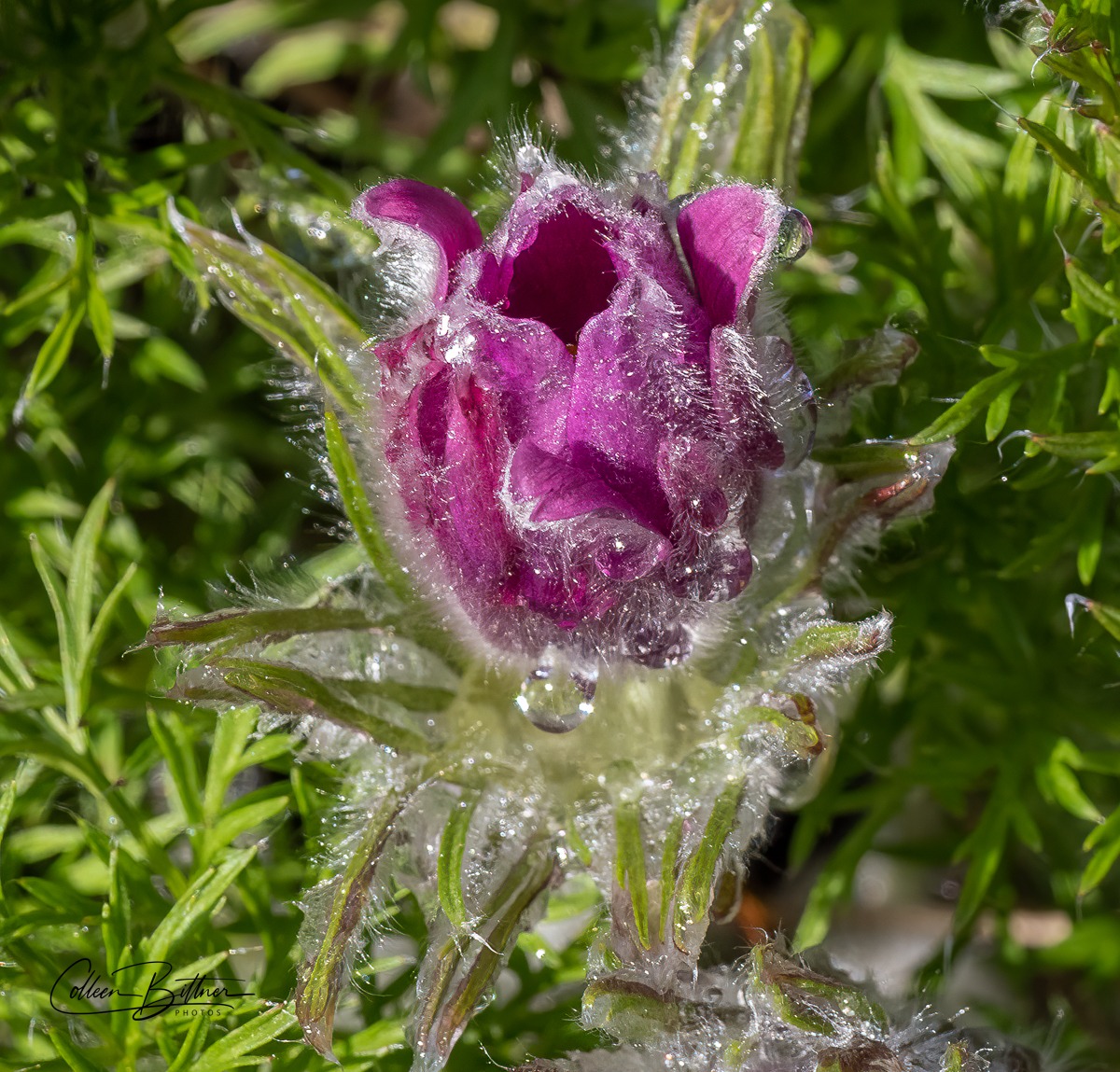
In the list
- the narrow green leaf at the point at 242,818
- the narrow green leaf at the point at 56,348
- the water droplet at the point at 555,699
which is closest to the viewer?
the water droplet at the point at 555,699

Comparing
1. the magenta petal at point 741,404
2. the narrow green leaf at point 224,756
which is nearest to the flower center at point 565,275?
the magenta petal at point 741,404

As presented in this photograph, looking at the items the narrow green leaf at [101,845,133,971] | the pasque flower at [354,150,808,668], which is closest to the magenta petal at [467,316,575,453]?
the pasque flower at [354,150,808,668]

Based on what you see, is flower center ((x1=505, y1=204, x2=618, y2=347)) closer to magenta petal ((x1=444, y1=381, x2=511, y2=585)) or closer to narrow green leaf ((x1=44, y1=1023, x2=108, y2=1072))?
magenta petal ((x1=444, y1=381, x2=511, y2=585))

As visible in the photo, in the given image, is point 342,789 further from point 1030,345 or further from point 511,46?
point 511,46

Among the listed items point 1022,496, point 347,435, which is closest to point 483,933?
point 347,435

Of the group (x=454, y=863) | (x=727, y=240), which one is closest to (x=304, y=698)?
(x=454, y=863)

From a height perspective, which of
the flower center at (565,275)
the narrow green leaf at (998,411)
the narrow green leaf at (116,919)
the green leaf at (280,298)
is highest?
the flower center at (565,275)

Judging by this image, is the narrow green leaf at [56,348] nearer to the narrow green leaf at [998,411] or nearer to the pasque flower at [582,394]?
the pasque flower at [582,394]
